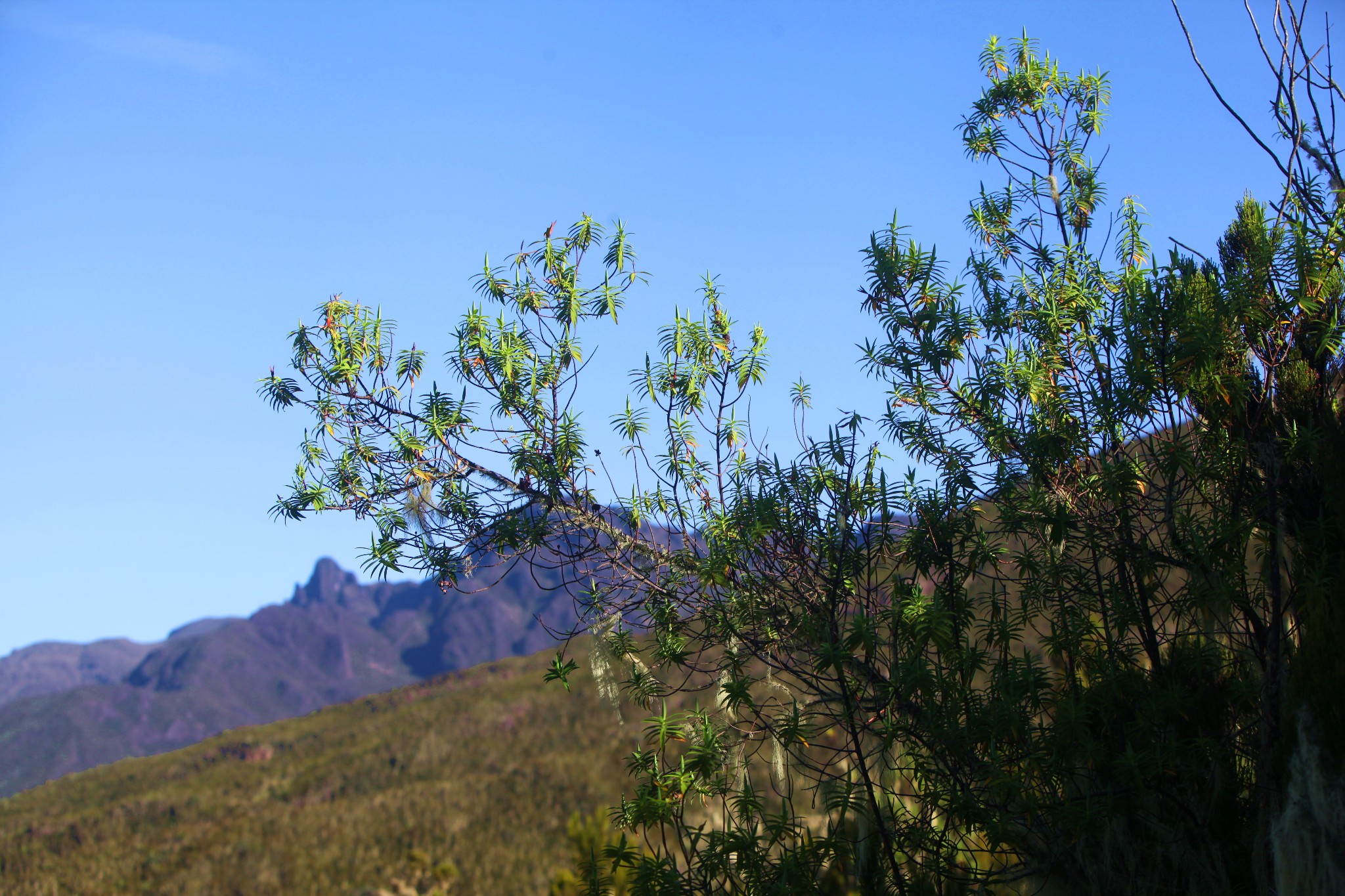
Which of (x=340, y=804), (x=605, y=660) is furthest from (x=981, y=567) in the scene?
(x=340, y=804)

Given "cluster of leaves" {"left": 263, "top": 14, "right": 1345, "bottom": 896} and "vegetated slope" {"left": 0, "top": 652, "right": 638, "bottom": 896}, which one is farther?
"vegetated slope" {"left": 0, "top": 652, "right": 638, "bottom": 896}

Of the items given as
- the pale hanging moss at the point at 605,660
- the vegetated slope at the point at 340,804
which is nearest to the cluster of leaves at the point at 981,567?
the pale hanging moss at the point at 605,660

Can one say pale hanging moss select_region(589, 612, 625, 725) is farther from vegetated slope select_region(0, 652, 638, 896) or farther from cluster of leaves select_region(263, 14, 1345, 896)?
vegetated slope select_region(0, 652, 638, 896)

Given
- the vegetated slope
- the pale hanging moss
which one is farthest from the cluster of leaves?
the vegetated slope

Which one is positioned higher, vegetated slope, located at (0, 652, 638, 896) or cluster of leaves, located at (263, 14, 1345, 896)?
cluster of leaves, located at (263, 14, 1345, 896)

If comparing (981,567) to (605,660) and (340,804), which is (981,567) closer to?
(605,660)

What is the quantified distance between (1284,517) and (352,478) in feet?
19.4

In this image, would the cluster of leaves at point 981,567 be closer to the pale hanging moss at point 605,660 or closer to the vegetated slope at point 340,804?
the pale hanging moss at point 605,660

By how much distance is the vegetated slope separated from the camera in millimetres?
41094

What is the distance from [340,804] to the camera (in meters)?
50.2

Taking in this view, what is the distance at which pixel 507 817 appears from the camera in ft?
150

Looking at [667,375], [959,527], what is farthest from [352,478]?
[959,527]

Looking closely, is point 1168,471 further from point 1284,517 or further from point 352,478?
point 352,478

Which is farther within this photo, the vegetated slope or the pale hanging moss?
the vegetated slope
